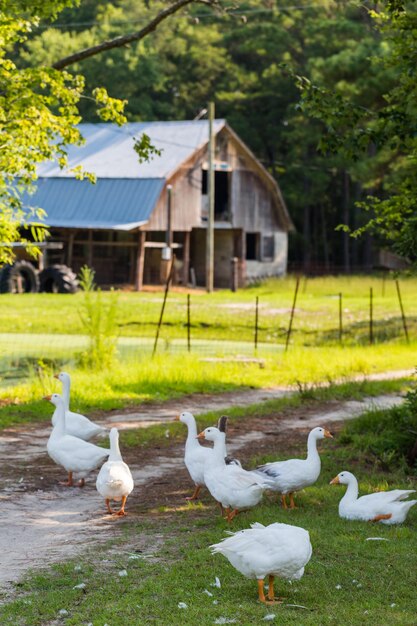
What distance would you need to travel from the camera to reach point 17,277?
134 ft

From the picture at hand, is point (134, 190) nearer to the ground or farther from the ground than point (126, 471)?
farther from the ground

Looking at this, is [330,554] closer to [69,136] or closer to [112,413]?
[112,413]

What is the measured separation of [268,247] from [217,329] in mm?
22902

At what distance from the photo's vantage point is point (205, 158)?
50.4m

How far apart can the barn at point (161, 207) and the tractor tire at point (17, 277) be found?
14.0 ft

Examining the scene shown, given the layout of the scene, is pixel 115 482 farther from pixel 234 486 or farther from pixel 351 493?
pixel 351 493

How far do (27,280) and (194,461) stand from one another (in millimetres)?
31056

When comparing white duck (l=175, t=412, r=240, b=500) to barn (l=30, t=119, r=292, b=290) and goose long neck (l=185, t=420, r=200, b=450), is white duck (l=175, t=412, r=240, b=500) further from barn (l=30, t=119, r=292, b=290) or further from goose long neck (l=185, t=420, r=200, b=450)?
barn (l=30, t=119, r=292, b=290)

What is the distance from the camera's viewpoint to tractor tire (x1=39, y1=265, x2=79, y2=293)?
4056cm

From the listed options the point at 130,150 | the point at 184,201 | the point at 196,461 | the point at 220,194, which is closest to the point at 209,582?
the point at 196,461

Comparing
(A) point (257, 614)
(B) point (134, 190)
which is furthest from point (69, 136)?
(B) point (134, 190)

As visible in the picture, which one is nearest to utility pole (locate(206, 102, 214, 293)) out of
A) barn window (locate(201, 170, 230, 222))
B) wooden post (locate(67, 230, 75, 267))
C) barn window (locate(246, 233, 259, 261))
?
wooden post (locate(67, 230, 75, 267))

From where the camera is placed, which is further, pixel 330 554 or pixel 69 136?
pixel 69 136

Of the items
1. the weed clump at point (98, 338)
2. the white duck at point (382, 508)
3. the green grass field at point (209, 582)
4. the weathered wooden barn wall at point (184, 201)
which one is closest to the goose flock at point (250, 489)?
the white duck at point (382, 508)
